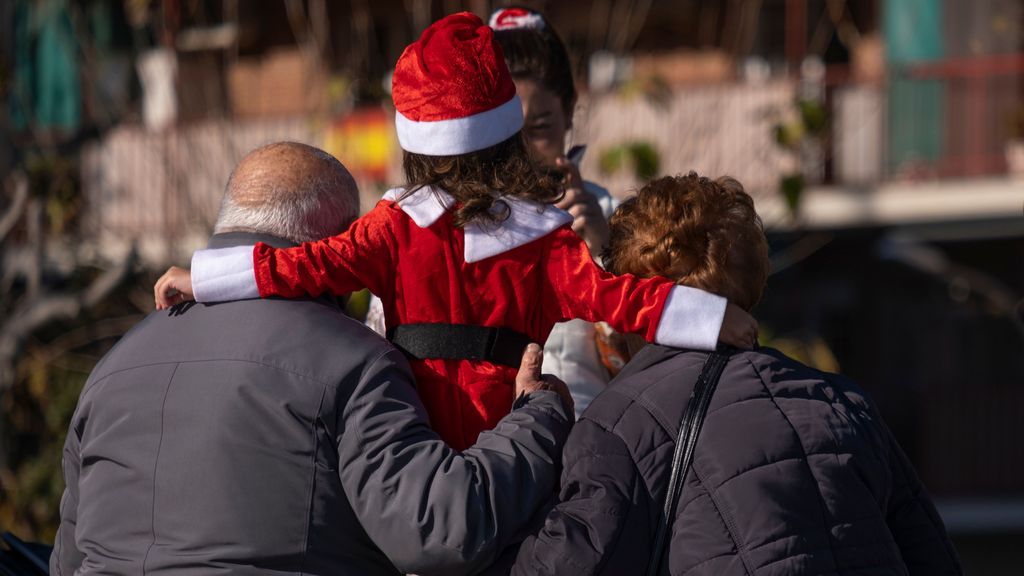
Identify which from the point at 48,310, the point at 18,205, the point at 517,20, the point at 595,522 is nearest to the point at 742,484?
the point at 595,522

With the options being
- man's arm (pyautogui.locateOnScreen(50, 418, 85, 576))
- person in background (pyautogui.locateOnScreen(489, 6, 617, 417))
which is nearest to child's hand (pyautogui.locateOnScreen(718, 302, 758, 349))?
person in background (pyautogui.locateOnScreen(489, 6, 617, 417))

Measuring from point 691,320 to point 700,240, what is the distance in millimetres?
175

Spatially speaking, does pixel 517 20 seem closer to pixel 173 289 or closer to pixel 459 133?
pixel 459 133

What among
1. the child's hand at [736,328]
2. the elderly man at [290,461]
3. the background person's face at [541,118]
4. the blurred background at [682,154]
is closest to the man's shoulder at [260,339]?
the elderly man at [290,461]

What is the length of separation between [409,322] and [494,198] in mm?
305

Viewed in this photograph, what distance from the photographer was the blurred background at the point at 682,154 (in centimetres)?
888

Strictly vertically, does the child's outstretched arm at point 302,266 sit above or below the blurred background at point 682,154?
above

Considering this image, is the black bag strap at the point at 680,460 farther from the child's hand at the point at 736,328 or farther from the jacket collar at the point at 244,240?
the jacket collar at the point at 244,240

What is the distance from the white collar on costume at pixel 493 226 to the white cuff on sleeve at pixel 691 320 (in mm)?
306

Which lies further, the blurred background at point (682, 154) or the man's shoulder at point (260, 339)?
the blurred background at point (682, 154)

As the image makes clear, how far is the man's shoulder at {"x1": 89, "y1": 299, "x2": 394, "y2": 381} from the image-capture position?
244 centimetres

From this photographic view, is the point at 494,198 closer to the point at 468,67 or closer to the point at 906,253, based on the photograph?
the point at 468,67

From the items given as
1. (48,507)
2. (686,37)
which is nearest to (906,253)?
(686,37)

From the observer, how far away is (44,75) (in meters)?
13.2
